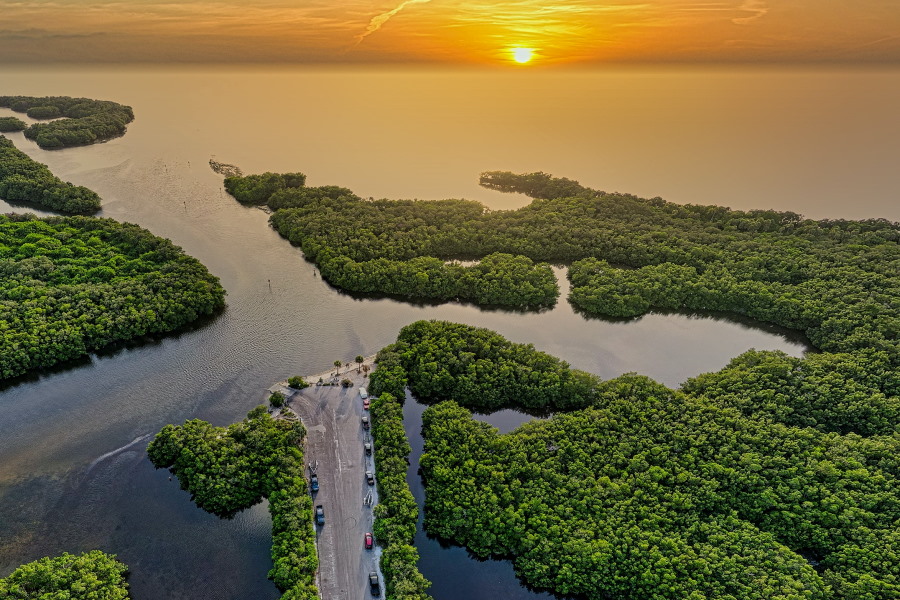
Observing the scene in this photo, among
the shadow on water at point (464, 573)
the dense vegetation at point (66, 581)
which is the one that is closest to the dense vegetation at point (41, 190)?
the dense vegetation at point (66, 581)

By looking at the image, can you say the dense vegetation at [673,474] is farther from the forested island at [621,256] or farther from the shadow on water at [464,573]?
the forested island at [621,256]

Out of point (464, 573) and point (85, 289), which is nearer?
point (464, 573)

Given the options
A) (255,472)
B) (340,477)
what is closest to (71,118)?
(255,472)

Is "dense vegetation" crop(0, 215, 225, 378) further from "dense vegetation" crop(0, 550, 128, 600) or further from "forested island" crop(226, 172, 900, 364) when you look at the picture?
"dense vegetation" crop(0, 550, 128, 600)

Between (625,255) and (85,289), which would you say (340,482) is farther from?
(625,255)

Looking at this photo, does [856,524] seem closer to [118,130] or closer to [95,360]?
[95,360]
